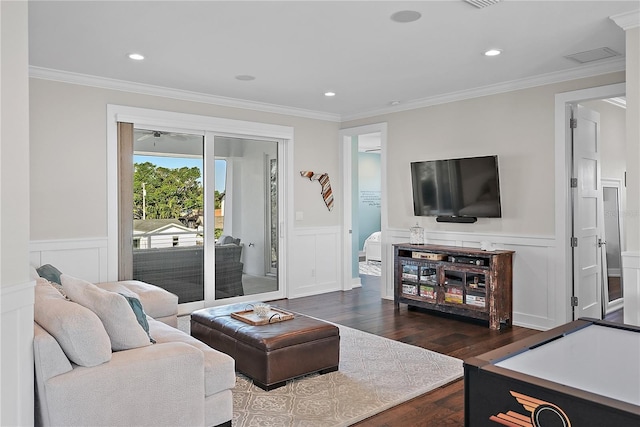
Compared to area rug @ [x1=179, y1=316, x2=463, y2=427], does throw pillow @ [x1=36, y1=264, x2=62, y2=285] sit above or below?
above

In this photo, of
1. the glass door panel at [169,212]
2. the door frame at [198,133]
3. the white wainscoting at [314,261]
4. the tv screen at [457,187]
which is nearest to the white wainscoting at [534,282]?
the tv screen at [457,187]

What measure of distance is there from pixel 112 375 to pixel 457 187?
14.1 feet

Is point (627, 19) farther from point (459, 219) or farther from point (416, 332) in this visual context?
point (416, 332)

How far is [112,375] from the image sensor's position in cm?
227

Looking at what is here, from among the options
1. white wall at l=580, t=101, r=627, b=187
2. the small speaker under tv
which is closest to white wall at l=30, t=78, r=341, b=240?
the small speaker under tv

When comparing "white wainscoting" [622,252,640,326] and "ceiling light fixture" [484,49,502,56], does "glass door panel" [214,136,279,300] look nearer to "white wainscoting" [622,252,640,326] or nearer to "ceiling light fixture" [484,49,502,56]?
"ceiling light fixture" [484,49,502,56]

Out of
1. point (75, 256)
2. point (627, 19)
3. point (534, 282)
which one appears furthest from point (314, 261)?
point (627, 19)

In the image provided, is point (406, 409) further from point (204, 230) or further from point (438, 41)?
point (204, 230)

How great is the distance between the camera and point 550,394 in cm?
152

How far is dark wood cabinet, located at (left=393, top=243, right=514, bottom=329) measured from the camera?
491 centimetres

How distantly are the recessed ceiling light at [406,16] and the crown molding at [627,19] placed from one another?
4.47 feet

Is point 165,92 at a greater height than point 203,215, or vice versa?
point 165,92

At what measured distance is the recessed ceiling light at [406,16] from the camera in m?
3.26

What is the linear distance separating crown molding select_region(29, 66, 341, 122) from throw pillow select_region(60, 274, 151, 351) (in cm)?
302
